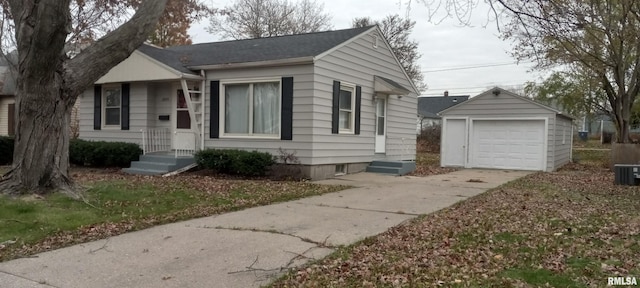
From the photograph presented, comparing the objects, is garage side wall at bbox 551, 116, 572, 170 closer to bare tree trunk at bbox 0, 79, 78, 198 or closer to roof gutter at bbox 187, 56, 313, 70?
roof gutter at bbox 187, 56, 313, 70

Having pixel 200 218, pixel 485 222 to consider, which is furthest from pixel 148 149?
pixel 485 222

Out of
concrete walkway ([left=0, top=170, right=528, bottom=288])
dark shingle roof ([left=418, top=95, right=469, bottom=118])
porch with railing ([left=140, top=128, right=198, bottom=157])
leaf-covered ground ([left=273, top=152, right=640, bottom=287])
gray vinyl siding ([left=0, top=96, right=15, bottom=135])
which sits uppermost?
dark shingle roof ([left=418, top=95, right=469, bottom=118])

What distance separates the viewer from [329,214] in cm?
773

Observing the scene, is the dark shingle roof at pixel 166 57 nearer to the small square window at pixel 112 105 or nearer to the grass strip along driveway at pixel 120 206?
the small square window at pixel 112 105

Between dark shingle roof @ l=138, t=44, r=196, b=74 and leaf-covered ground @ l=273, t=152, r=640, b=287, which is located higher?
dark shingle roof @ l=138, t=44, r=196, b=74

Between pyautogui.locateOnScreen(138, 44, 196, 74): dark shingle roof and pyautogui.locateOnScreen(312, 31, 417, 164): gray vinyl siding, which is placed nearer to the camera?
pyautogui.locateOnScreen(312, 31, 417, 164): gray vinyl siding

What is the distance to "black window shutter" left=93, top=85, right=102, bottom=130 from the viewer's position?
15.7 meters

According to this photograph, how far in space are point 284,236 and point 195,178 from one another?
654cm

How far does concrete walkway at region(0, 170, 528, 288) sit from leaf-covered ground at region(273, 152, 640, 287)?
16.5 inches

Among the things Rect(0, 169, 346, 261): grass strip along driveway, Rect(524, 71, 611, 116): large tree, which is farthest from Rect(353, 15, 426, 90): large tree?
Rect(0, 169, 346, 261): grass strip along driveway

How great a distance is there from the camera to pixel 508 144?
18328 millimetres

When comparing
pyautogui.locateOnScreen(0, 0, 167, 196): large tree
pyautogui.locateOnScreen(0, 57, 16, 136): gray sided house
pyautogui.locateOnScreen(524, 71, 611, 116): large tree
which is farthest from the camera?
pyautogui.locateOnScreen(524, 71, 611, 116): large tree

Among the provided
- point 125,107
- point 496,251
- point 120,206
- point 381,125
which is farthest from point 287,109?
point 496,251

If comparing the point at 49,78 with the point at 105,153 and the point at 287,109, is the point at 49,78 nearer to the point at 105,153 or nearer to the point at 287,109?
the point at 287,109
